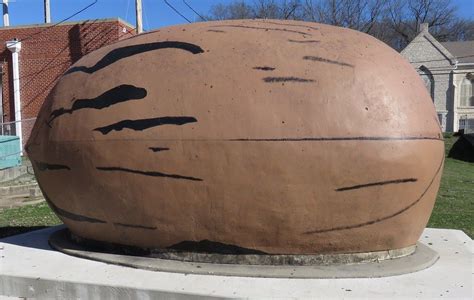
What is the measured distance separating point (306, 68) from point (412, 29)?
6432cm

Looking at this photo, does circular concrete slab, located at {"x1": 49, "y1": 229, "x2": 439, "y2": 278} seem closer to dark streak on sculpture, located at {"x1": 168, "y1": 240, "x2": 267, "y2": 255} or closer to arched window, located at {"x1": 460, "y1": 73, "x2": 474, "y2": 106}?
dark streak on sculpture, located at {"x1": 168, "y1": 240, "x2": 267, "y2": 255}

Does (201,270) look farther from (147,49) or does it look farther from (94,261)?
(147,49)

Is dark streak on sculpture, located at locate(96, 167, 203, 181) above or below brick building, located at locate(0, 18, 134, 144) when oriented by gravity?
below

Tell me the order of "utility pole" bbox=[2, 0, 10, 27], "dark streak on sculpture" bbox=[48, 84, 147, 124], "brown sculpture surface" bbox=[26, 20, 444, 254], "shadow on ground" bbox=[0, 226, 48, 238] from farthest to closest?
"utility pole" bbox=[2, 0, 10, 27] < "shadow on ground" bbox=[0, 226, 48, 238] < "dark streak on sculpture" bbox=[48, 84, 147, 124] < "brown sculpture surface" bbox=[26, 20, 444, 254]

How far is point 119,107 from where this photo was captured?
16.8ft

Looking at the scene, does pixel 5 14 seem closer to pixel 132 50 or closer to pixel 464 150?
pixel 464 150

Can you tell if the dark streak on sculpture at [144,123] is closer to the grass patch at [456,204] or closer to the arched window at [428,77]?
the grass patch at [456,204]

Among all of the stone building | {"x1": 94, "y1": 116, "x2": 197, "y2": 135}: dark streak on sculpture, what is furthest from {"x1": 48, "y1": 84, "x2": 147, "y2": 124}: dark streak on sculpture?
the stone building

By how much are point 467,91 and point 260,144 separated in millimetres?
51187

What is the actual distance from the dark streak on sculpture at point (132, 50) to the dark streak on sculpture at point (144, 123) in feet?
2.25

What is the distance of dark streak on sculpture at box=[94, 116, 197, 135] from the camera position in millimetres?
4867

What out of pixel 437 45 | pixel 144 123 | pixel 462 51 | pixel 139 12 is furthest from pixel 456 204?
pixel 462 51

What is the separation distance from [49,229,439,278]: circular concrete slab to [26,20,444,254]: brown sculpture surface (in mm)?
138

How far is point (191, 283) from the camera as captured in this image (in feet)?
14.8
